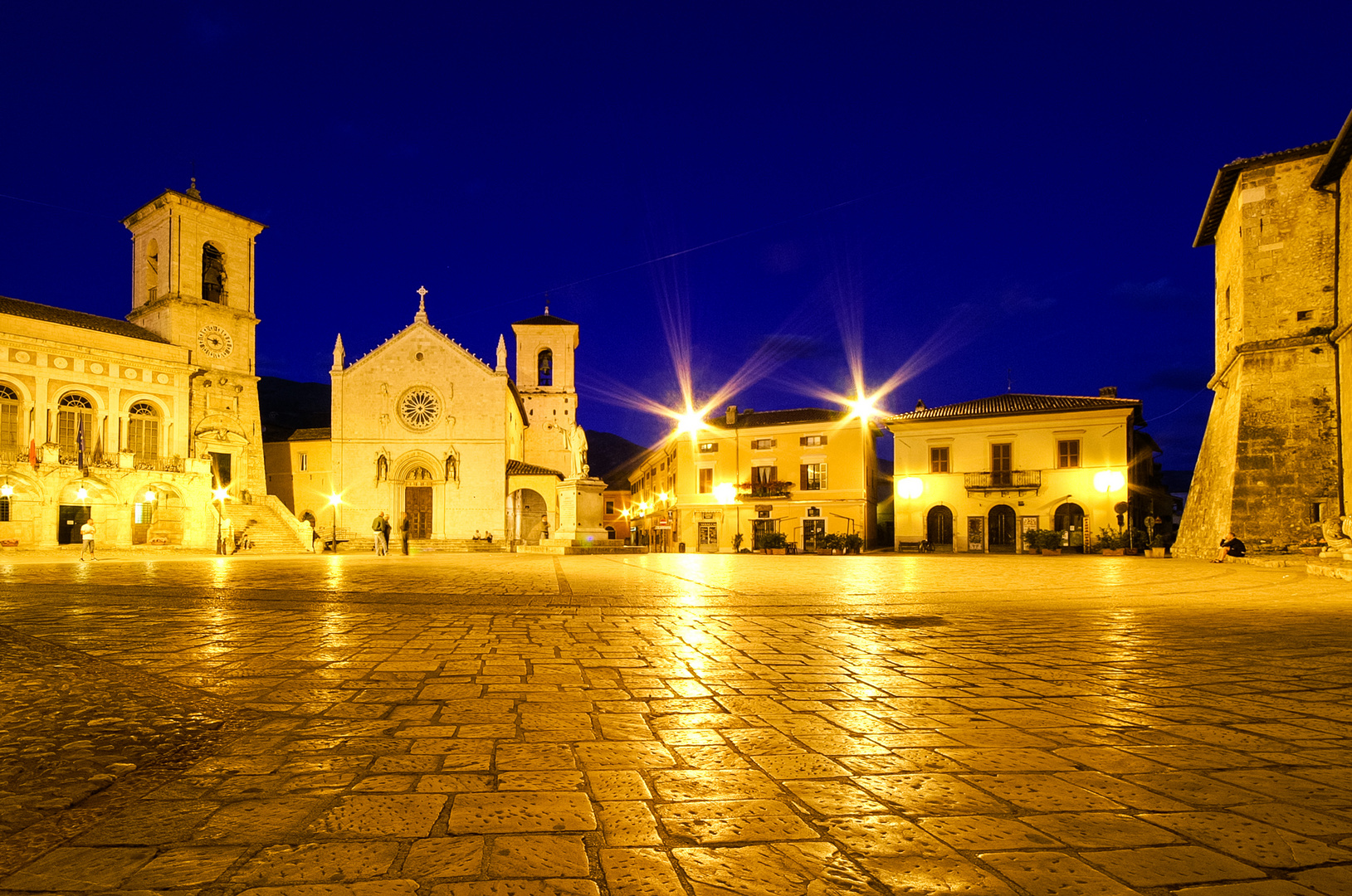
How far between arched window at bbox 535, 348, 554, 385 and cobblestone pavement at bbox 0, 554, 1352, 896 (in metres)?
40.6

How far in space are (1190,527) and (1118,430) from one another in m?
10.1

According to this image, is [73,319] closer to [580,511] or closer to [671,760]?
[580,511]

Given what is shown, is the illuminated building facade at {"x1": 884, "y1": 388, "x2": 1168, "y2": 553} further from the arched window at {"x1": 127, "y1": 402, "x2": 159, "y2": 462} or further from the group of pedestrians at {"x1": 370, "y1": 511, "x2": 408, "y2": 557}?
the arched window at {"x1": 127, "y1": 402, "x2": 159, "y2": 462}

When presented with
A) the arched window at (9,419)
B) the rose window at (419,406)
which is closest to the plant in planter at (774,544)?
the rose window at (419,406)

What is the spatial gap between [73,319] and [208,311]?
5239 mm

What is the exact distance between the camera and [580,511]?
23.0m

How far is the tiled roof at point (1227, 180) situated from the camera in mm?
18578

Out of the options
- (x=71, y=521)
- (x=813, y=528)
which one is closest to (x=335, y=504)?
(x=71, y=521)

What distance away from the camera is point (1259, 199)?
1906cm

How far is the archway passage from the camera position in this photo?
110 ft

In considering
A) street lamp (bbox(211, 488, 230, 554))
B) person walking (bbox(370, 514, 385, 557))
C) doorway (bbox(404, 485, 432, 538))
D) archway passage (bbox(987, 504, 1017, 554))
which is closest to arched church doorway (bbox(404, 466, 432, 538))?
doorway (bbox(404, 485, 432, 538))

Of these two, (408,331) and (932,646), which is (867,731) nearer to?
(932,646)

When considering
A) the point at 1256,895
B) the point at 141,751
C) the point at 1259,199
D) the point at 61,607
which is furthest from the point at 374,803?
the point at 1259,199

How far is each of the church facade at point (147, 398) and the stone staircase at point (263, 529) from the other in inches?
38.5
